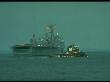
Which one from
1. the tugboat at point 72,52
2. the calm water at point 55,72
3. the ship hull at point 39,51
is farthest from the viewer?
the ship hull at point 39,51

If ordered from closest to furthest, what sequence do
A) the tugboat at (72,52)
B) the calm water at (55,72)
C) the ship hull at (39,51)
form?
1. the calm water at (55,72)
2. the tugboat at (72,52)
3. the ship hull at (39,51)

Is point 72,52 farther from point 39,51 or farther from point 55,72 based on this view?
point 55,72

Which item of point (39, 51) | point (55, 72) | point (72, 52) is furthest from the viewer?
point (39, 51)

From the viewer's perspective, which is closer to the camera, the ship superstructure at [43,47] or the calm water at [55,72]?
the calm water at [55,72]

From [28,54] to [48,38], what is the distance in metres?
6.39

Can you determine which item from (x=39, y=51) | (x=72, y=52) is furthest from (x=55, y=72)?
(x=39, y=51)

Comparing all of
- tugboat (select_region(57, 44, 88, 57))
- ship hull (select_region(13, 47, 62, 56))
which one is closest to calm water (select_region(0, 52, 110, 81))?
tugboat (select_region(57, 44, 88, 57))

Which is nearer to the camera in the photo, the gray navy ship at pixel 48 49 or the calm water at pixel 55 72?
the calm water at pixel 55 72

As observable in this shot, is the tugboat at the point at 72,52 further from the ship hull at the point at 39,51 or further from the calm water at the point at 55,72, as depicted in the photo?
the calm water at the point at 55,72

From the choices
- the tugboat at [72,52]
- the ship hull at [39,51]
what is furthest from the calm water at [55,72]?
the ship hull at [39,51]

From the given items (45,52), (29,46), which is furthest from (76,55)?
(29,46)

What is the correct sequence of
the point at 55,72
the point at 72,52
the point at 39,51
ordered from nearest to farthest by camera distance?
1. the point at 55,72
2. the point at 72,52
3. the point at 39,51

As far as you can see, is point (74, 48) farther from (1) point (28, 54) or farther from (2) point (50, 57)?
(1) point (28, 54)

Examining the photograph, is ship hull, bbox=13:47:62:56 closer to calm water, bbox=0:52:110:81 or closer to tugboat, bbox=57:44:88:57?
tugboat, bbox=57:44:88:57
